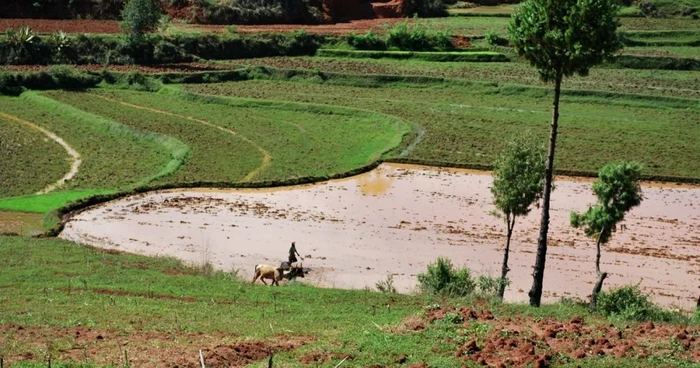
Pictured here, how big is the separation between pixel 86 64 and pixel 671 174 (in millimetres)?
37827

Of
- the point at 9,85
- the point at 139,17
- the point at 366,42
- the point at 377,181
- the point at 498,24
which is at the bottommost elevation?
the point at 377,181

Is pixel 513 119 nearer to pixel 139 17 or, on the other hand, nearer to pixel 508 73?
pixel 508 73

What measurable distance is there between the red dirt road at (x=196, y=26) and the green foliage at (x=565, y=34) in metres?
50.0

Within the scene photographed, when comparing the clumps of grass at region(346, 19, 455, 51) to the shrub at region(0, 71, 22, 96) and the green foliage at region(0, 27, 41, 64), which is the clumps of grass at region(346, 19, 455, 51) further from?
the shrub at region(0, 71, 22, 96)

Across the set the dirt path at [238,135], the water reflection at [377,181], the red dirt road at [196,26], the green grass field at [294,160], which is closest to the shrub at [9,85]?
the green grass field at [294,160]

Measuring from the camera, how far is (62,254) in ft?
92.5

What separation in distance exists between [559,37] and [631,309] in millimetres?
6681

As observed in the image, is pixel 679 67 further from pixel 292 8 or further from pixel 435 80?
pixel 292 8

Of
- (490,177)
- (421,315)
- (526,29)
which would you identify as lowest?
(490,177)

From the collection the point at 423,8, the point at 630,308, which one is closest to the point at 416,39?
the point at 423,8

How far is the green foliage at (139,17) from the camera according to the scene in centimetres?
6425

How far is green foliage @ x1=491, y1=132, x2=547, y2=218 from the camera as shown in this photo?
27.9 metres

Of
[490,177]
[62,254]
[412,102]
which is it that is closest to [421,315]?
[62,254]

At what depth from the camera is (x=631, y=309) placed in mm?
22406
